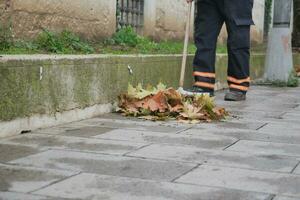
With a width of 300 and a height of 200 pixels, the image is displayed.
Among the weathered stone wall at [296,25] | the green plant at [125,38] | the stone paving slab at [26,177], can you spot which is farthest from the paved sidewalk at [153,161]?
the weathered stone wall at [296,25]

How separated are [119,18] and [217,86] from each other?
165cm

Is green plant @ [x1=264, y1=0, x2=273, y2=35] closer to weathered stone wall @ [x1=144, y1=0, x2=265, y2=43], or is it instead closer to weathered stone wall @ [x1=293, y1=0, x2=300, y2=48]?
weathered stone wall @ [x1=293, y1=0, x2=300, y2=48]

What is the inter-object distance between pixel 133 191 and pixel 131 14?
507cm

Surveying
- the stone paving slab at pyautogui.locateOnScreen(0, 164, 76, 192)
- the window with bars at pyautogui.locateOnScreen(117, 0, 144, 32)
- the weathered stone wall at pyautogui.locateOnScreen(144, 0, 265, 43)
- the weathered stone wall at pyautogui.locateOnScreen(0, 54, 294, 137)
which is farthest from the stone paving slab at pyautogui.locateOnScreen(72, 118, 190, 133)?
the weathered stone wall at pyautogui.locateOnScreen(144, 0, 265, 43)

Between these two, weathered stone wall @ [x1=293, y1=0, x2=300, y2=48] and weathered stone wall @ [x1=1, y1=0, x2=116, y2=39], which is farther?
weathered stone wall @ [x1=293, y1=0, x2=300, y2=48]

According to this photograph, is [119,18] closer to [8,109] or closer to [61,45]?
[61,45]

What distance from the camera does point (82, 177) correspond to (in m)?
3.01

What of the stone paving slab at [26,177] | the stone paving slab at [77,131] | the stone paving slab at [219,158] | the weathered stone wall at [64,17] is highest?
the weathered stone wall at [64,17]

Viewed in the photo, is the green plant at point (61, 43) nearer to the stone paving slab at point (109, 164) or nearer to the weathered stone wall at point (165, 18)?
the stone paving slab at point (109, 164)

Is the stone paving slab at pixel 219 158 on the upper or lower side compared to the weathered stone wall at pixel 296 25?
lower

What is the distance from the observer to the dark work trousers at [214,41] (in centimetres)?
636

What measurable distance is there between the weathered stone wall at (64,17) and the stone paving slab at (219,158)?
208 cm

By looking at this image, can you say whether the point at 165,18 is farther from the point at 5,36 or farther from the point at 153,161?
the point at 153,161

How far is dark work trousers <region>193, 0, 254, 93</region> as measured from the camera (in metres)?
6.36
